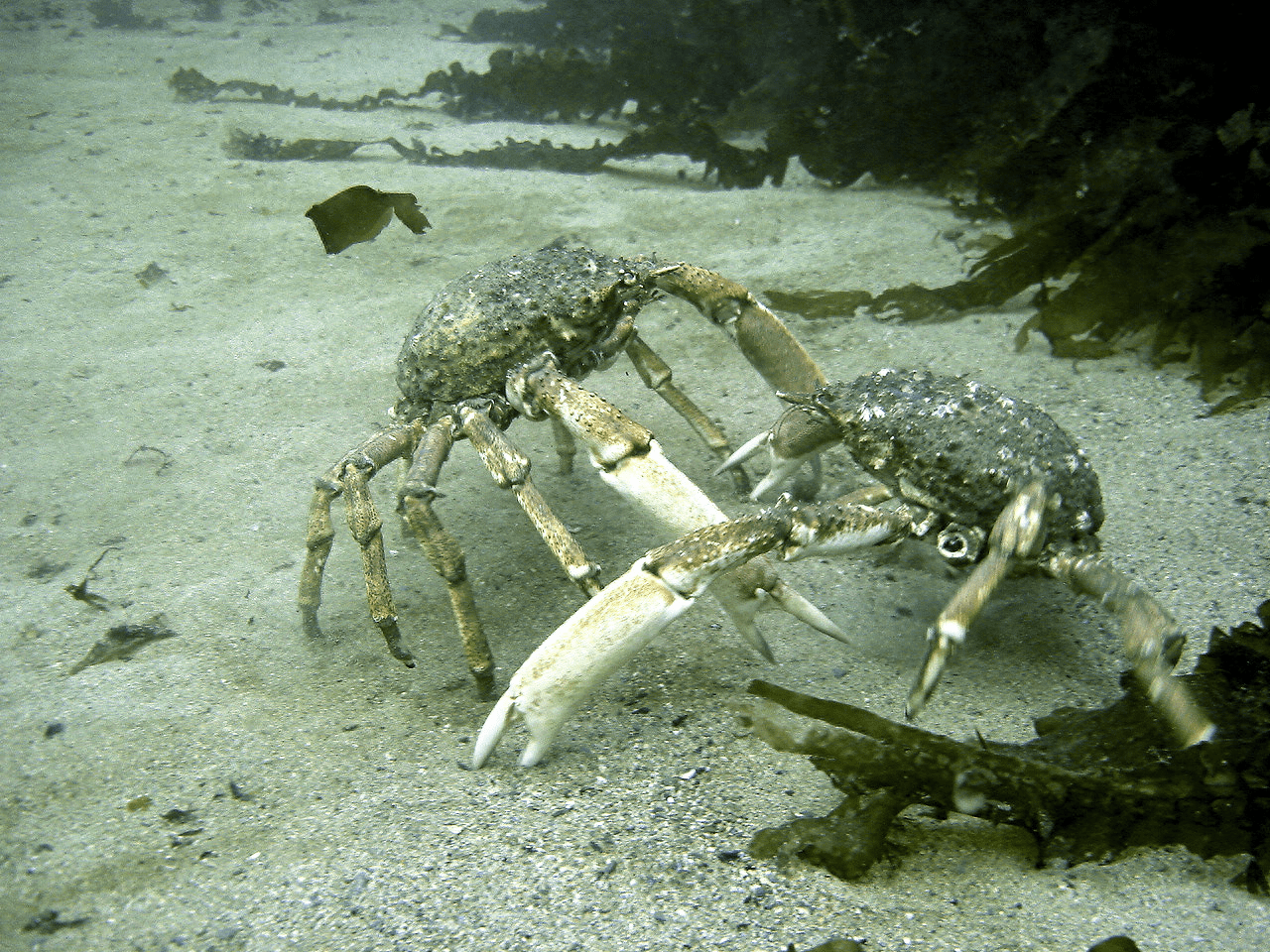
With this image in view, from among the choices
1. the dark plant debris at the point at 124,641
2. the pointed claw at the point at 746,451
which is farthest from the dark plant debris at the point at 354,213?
the pointed claw at the point at 746,451

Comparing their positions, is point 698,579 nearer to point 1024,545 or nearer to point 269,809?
point 1024,545

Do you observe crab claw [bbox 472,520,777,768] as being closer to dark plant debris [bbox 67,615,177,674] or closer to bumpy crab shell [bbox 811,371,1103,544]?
bumpy crab shell [bbox 811,371,1103,544]

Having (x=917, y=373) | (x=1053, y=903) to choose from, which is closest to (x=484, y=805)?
(x=1053, y=903)

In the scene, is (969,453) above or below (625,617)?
above

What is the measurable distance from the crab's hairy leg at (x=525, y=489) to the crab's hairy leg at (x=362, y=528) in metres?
0.31

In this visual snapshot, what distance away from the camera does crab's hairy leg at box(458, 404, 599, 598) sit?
2.67 metres

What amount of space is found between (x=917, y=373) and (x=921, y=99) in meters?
4.33

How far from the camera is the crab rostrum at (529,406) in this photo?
8.85 ft

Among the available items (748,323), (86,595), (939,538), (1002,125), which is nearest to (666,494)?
(939,538)

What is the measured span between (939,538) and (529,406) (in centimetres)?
145

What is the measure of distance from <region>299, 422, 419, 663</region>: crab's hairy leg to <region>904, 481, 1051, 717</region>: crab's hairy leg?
171cm

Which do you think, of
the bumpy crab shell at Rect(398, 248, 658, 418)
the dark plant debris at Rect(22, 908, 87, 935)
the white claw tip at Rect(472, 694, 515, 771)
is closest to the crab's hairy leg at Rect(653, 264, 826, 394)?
the bumpy crab shell at Rect(398, 248, 658, 418)

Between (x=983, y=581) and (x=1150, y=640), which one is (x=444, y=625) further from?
(x=1150, y=640)

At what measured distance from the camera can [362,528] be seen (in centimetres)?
287
